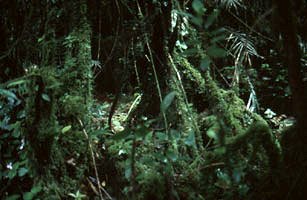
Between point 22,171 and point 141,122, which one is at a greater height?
point 141,122

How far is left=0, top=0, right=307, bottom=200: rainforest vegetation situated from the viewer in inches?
68.2

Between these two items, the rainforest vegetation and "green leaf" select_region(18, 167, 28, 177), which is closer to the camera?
the rainforest vegetation

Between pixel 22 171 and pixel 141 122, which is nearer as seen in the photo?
pixel 22 171

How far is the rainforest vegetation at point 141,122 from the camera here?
68.2 inches

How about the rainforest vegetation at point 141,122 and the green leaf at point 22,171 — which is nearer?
the rainforest vegetation at point 141,122

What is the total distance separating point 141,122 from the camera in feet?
7.80

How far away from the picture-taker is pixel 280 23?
5.20 feet

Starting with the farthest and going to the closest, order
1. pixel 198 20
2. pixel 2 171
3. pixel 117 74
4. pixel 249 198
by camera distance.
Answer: pixel 117 74, pixel 2 171, pixel 249 198, pixel 198 20

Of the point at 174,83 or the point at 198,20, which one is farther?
the point at 174,83

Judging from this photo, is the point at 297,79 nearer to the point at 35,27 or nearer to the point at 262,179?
the point at 262,179

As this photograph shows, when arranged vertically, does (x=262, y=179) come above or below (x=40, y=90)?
below

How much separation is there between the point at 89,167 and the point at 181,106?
0.82m

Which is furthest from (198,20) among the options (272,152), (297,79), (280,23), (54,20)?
(54,20)

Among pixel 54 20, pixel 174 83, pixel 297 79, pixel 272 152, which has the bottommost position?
pixel 272 152
